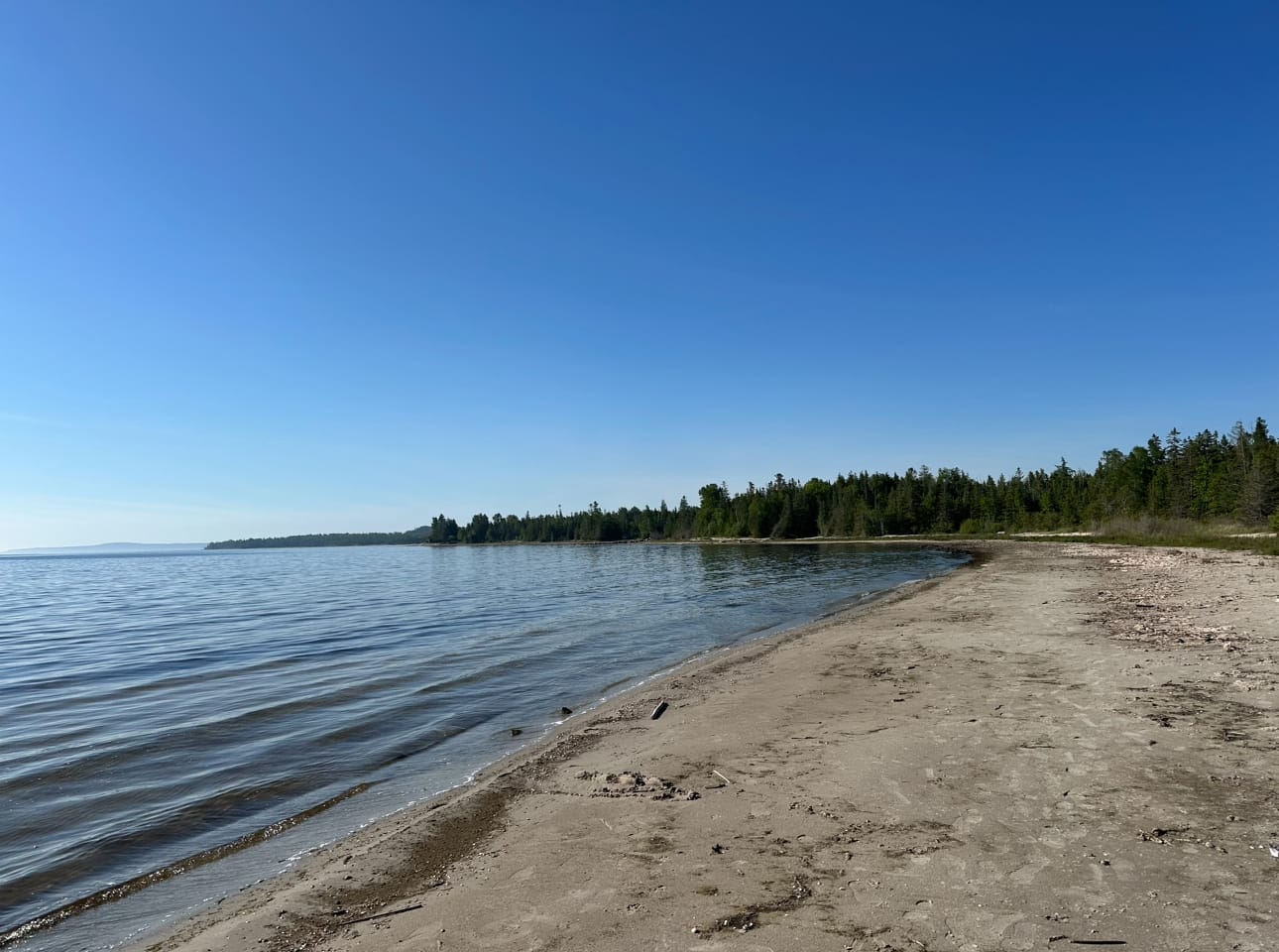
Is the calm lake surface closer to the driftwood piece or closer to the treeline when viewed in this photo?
the driftwood piece

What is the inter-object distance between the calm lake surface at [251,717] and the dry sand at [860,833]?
5.53ft

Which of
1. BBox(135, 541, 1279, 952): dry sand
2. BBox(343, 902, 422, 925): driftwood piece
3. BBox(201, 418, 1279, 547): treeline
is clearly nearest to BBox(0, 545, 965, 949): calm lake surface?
BBox(135, 541, 1279, 952): dry sand

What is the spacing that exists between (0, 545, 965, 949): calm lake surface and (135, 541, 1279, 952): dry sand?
5.53 ft

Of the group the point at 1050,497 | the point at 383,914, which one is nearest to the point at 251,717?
the point at 383,914

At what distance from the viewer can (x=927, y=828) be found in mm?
6777

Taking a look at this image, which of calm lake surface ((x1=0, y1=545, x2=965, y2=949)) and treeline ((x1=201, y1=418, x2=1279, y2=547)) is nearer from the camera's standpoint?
calm lake surface ((x1=0, y1=545, x2=965, y2=949))

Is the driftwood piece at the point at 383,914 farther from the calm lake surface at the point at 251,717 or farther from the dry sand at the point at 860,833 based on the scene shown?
the calm lake surface at the point at 251,717

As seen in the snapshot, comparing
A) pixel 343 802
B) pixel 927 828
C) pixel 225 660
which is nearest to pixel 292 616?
pixel 225 660

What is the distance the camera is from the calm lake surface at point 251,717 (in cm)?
870

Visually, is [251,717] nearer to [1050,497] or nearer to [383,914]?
[383,914]

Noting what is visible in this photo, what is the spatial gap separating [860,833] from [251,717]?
14.6 m

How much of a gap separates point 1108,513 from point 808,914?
139 meters

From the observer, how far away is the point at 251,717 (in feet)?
50.7

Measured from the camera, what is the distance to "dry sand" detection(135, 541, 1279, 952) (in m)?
5.20
